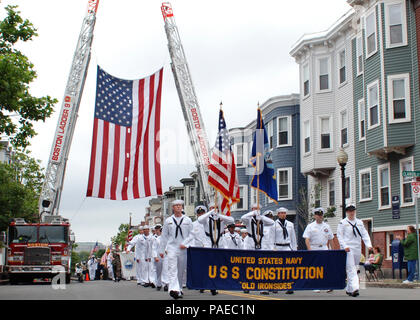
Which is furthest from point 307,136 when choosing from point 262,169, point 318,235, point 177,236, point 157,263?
point 177,236

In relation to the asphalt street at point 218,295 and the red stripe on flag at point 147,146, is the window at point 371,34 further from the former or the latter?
the asphalt street at point 218,295

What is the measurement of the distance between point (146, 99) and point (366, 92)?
1223 centimetres

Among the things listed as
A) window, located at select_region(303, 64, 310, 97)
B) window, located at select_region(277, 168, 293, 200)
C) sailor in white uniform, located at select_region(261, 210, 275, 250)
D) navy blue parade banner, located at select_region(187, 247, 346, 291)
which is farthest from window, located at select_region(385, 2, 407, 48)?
navy blue parade banner, located at select_region(187, 247, 346, 291)

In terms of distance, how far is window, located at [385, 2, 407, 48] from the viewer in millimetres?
30266

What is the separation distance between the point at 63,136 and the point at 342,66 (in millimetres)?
15421

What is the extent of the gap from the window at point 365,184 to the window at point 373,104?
2.62 metres

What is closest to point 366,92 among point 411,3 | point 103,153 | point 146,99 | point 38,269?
point 411,3

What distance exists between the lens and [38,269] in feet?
92.3

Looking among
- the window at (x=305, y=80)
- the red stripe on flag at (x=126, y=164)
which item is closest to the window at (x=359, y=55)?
the window at (x=305, y=80)

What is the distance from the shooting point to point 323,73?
3919 cm

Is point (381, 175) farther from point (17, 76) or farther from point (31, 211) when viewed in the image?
point (31, 211)

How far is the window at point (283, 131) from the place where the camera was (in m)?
44.9

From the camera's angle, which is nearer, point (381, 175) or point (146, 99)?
point (146, 99)
